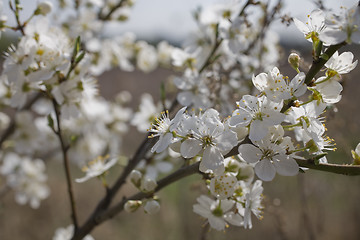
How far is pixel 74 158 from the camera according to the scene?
2377 millimetres

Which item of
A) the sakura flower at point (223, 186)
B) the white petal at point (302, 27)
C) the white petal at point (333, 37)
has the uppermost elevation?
the white petal at point (333, 37)

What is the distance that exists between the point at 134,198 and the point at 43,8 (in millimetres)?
904

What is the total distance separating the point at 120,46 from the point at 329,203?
3.77 m

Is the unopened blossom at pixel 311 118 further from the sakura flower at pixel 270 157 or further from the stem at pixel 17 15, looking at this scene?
the stem at pixel 17 15

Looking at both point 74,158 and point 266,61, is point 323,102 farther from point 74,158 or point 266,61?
point 74,158

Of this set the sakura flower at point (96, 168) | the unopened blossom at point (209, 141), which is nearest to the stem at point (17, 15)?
the sakura flower at point (96, 168)

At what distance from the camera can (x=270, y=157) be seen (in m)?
0.85

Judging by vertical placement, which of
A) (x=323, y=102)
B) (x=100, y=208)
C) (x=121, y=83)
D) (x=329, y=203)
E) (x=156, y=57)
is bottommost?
(x=329, y=203)

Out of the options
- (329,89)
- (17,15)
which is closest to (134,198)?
(329,89)

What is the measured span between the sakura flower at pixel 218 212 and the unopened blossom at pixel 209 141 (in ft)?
0.66

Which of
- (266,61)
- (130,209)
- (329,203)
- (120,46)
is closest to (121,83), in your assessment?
(120,46)

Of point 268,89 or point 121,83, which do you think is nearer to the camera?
point 268,89

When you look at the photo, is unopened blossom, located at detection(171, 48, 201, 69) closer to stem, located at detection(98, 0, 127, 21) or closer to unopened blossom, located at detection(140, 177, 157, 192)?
stem, located at detection(98, 0, 127, 21)

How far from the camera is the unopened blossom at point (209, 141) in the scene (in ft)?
2.65
